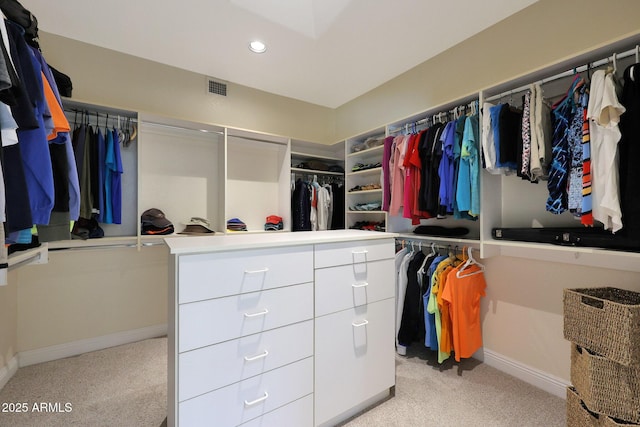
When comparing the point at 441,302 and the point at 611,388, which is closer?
the point at 611,388

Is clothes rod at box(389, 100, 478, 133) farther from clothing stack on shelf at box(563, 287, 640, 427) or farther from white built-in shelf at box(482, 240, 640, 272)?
clothing stack on shelf at box(563, 287, 640, 427)

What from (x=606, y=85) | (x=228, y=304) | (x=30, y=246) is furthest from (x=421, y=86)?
(x=30, y=246)

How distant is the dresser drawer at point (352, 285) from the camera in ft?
4.59

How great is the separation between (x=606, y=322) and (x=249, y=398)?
1.70 metres

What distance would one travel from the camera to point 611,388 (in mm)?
1197

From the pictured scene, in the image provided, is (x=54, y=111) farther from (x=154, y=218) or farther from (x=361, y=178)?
(x=361, y=178)

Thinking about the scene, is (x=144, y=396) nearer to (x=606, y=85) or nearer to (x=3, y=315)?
(x=3, y=315)

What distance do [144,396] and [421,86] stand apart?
3.48 m

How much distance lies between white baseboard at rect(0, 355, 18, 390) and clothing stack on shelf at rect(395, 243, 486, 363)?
2.94 m

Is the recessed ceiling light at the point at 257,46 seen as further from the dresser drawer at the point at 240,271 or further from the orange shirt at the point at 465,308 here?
the orange shirt at the point at 465,308

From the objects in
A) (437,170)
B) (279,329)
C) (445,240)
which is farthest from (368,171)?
(279,329)

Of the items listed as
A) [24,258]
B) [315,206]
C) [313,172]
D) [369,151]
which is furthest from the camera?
[313,172]

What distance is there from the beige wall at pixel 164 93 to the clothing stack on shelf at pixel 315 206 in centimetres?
83

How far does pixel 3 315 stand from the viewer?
1.89 m
